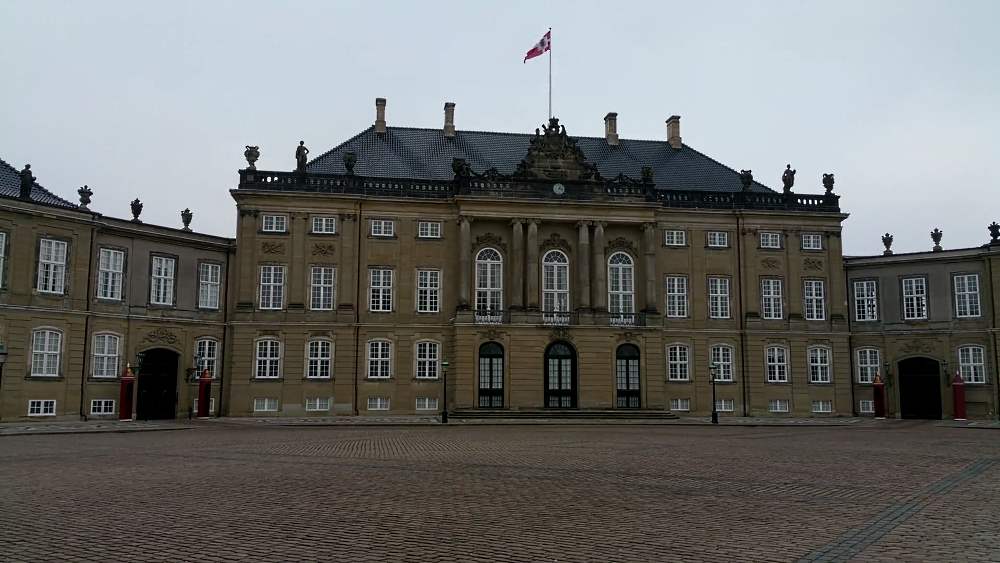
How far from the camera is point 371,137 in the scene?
53.1m

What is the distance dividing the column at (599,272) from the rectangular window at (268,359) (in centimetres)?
1775

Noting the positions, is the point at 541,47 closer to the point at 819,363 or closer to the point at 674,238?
the point at 674,238

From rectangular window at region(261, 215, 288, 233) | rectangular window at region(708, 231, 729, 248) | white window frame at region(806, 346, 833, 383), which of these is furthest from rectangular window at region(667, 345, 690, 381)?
rectangular window at region(261, 215, 288, 233)

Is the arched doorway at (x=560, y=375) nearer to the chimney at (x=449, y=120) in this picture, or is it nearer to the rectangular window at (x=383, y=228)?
the rectangular window at (x=383, y=228)

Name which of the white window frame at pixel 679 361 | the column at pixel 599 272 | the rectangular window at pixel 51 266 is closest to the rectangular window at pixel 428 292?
the column at pixel 599 272

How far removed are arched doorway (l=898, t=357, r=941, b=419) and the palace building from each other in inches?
6.8

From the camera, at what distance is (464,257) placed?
153 ft

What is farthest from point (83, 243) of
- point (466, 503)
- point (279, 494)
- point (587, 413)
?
point (466, 503)

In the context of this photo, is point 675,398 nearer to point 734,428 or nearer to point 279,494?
point 734,428

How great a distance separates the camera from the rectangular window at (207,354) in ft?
149

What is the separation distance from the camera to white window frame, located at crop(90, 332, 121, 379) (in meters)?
41.3

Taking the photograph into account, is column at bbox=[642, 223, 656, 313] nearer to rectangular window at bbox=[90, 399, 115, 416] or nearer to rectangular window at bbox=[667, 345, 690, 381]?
rectangular window at bbox=[667, 345, 690, 381]

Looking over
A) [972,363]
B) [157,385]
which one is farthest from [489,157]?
[972,363]

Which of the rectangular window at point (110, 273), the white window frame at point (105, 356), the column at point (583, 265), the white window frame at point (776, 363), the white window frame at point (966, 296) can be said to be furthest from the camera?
the white window frame at point (776, 363)
